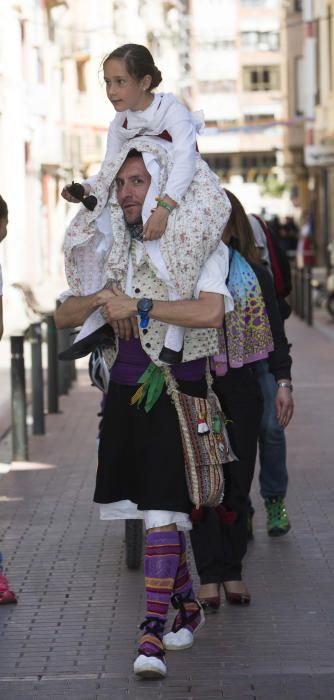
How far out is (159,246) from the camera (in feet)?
17.3

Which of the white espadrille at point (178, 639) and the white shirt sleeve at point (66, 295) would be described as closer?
the white shirt sleeve at point (66, 295)

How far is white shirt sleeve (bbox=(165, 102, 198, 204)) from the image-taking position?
5207 millimetres

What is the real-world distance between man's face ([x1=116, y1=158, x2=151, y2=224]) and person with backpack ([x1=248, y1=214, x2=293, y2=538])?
1944mm

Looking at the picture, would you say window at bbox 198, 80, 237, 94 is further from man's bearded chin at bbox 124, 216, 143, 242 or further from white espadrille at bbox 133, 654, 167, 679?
white espadrille at bbox 133, 654, 167, 679

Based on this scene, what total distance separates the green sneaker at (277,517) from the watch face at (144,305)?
8.79 feet

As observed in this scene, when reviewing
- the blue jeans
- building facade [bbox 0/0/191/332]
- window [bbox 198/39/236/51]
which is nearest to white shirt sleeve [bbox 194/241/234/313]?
the blue jeans

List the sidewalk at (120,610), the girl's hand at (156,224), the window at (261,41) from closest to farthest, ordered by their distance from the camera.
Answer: the girl's hand at (156,224) < the sidewalk at (120,610) < the window at (261,41)

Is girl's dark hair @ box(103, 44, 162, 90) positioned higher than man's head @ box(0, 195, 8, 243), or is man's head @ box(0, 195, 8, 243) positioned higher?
girl's dark hair @ box(103, 44, 162, 90)

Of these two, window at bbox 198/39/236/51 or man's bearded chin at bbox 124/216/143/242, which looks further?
window at bbox 198/39/236/51

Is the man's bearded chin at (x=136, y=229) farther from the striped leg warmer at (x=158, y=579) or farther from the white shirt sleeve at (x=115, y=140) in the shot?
the striped leg warmer at (x=158, y=579)

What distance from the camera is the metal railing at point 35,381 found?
34.0ft

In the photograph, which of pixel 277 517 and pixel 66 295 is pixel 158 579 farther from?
pixel 277 517

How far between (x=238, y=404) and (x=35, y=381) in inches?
226

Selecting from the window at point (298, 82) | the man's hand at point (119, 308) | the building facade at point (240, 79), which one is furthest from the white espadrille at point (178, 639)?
the building facade at point (240, 79)
